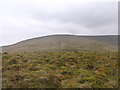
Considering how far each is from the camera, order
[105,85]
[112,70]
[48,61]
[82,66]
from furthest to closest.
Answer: [48,61], [82,66], [112,70], [105,85]

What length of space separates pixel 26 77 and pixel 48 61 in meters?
5.90

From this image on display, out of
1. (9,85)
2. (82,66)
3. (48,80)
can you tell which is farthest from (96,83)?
(9,85)

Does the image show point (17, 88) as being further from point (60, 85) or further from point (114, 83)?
point (114, 83)

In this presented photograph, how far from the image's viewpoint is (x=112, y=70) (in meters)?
14.3

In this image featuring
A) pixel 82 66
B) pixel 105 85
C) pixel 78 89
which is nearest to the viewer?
pixel 78 89

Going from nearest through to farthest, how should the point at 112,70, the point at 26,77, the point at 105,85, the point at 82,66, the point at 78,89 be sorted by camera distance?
the point at 78,89, the point at 105,85, the point at 26,77, the point at 112,70, the point at 82,66

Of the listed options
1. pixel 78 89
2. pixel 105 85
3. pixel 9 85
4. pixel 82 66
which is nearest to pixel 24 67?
pixel 9 85

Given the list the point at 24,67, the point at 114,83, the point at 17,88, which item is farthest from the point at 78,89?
the point at 24,67

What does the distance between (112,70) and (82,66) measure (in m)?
2.93

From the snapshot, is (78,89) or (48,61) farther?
(48,61)

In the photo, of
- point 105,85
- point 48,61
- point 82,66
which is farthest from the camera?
point 48,61

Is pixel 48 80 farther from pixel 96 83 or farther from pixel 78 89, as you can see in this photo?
pixel 96 83

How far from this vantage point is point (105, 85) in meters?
10.6

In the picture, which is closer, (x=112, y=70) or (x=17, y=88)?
(x=17, y=88)
